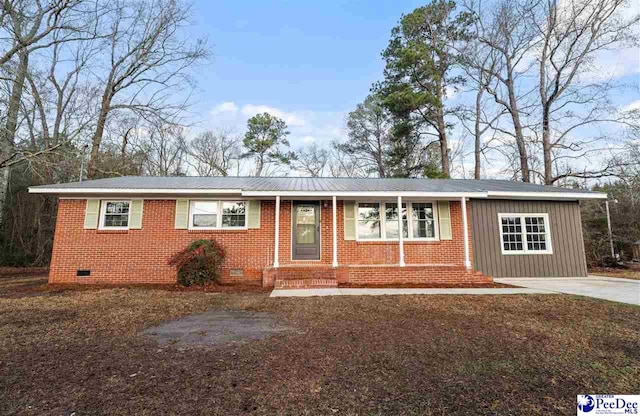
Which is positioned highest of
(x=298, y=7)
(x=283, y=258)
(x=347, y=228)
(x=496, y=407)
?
(x=298, y=7)

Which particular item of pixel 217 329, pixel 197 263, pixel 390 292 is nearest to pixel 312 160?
pixel 197 263

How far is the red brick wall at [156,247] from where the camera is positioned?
852cm

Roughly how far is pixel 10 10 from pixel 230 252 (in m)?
10.5

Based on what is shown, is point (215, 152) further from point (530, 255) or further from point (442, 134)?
point (530, 255)

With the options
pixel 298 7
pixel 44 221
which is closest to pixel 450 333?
pixel 298 7

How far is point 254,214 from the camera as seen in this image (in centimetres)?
902

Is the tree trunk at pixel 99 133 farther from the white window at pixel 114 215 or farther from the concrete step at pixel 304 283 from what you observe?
the concrete step at pixel 304 283

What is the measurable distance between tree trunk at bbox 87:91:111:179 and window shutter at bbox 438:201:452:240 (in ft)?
48.8

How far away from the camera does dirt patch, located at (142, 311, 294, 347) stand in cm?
382

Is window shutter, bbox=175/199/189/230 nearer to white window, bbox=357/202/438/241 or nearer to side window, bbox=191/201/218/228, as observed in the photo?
side window, bbox=191/201/218/228

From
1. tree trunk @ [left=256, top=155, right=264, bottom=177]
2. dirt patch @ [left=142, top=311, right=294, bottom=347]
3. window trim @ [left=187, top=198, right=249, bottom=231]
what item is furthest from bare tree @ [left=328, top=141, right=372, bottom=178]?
dirt patch @ [left=142, top=311, right=294, bottom=347]

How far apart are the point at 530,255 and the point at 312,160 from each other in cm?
1839

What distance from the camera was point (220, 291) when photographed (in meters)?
7.32

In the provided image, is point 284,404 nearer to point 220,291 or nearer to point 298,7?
point 220,291
